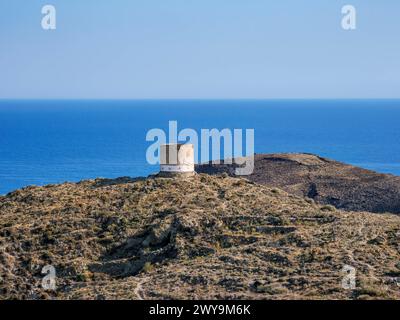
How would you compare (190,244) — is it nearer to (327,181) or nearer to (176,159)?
(176,159)

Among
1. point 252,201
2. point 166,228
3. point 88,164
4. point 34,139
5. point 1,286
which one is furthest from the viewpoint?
point 34,139

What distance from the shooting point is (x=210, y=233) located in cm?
3778

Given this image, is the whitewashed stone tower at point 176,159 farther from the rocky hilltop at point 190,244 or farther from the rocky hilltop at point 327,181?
the rocky hilltop at point 327,181

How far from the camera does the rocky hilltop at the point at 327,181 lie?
6894 centimetres

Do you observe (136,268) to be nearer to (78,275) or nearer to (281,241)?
(78,275)

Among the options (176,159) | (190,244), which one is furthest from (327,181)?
(190,244)

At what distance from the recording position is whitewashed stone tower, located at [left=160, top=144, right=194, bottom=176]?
141 ft

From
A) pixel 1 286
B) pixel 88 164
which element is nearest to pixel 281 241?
pixel 1 286

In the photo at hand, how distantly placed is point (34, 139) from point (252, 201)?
134598 millimetres

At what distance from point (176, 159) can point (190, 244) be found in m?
7.48

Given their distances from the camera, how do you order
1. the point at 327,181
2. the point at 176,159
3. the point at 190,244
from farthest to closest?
the point at 327,181 < the point at 176,159 < the point at 190,244

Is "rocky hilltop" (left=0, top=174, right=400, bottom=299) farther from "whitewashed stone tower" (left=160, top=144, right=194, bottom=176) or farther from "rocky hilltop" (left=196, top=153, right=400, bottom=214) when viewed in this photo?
"rocky hilltop" (left=196, top=153, right=400, bottom=214)

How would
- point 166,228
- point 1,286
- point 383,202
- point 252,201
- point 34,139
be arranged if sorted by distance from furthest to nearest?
1. point 34,139
2. point 383,202
3. point 252,201
4. point 166,228
5. point 1,286

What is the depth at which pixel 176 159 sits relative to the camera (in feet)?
143
